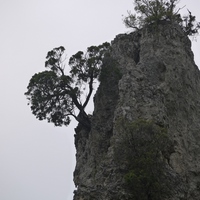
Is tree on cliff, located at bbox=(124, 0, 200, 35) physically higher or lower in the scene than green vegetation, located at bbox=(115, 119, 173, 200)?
higher

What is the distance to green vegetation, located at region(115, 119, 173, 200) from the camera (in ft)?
71.4

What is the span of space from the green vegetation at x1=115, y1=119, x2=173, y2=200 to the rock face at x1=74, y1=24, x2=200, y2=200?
3.63 feet

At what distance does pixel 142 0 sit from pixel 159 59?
999 cm

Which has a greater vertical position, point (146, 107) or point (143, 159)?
point (146, 107)

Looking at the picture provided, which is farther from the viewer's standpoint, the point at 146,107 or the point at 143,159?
the point at 146,107

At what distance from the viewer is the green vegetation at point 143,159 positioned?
857 inches

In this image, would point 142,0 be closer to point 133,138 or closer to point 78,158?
point 78,158

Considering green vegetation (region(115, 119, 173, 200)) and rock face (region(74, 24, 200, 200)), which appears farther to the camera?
rock face (region(74, 24, 200, 200))

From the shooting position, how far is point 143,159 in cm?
2242

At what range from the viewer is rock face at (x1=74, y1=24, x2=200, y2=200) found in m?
26.2

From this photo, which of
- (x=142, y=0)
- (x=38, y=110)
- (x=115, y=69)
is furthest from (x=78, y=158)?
(x=142, y=0)

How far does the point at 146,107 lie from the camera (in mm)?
30375

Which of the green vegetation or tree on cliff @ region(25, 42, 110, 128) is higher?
tree on cliff @ region(25, 42, 110, 128)

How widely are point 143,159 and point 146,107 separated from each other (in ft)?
28.4
